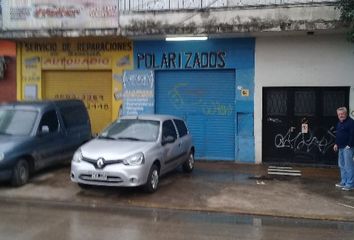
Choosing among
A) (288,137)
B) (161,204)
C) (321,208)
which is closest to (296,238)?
(321,208)

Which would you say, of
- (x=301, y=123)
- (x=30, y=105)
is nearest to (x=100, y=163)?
(x=30, y=105)

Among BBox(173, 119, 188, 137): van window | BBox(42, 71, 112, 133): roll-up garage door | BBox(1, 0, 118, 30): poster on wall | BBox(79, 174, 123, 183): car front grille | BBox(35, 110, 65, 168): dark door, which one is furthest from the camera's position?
BBox(42, 71, 112, 133): roll-up garage door

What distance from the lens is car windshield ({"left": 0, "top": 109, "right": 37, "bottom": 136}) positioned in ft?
39.9

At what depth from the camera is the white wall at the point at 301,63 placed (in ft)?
48.7

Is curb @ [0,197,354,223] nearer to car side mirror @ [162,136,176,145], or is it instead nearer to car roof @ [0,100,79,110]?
car side mirror @ [162,136,176,145]

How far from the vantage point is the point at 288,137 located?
15328 mm

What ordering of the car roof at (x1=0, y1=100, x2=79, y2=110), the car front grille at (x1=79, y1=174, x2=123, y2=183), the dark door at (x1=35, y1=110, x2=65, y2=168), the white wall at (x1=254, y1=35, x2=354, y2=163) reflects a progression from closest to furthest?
1. the car front grille at (x1=79, y1=174, x2=123, y2=183)
2. the dark door at (x1=35, y1=110, x2=65, y2=168)
3. the car roof at (x1=0, y1=100, x2=79, y2=110)
4. the white wall at (x1=254, y1=35, x2=354, y2=163)

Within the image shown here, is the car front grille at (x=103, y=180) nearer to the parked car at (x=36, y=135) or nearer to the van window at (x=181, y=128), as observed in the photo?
the parked car at (x=36, y=135)

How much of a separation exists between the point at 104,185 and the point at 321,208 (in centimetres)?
432

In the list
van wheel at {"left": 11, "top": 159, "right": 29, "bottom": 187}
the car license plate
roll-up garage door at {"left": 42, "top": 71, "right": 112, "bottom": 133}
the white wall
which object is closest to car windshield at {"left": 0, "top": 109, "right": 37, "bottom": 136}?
van wheel at {"left": 11, "top": 159, "right": 29, "bottom": 187}

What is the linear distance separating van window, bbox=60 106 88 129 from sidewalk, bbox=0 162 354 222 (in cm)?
135

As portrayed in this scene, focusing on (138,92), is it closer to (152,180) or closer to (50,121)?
(50,121)

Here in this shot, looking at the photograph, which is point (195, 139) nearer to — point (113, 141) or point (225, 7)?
point (225, 7)

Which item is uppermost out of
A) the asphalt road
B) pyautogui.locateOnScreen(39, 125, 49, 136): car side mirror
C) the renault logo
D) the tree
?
the tree
